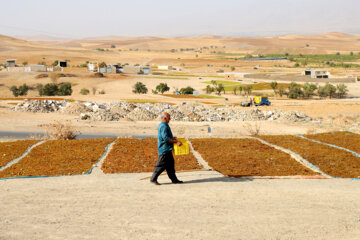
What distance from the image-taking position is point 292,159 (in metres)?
15.9

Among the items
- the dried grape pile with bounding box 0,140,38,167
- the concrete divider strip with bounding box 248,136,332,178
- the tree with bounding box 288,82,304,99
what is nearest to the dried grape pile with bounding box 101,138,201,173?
the dried grape pile with bounding box 0,140,38,167

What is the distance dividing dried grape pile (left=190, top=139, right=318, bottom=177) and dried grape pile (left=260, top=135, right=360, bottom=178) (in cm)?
79

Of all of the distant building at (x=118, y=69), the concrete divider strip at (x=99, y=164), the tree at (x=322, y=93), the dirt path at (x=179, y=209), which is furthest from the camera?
the distant building at (x=118, y=69)

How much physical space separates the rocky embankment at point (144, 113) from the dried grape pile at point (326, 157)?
20.2 meters

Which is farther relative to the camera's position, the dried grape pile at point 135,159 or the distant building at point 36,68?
the distant building at point 36,68

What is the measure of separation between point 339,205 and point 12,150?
46.5ft

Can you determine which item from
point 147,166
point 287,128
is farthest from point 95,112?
point 147,166

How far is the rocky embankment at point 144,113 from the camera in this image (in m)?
37.8

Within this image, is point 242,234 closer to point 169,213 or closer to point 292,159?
point 169,213

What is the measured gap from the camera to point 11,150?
1764cm

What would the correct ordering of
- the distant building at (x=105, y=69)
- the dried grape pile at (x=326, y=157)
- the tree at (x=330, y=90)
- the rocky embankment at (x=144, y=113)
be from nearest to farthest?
the dried grape pile at (x=326, y=157), the rocky embankment at (x=144, y=113), the tree at (x=330, y=90), the distant building at (x=105, y=69)

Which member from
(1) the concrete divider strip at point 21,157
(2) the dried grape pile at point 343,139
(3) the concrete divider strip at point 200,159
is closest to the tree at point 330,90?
(2) the dried grape pile at point 343,139

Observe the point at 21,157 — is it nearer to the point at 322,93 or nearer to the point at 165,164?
the point at 165,164

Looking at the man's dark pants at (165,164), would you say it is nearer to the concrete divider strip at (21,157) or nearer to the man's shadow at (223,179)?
the man's shadow at (223,179)
